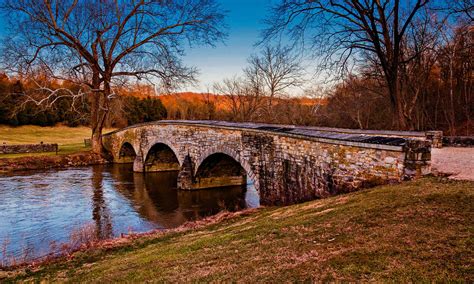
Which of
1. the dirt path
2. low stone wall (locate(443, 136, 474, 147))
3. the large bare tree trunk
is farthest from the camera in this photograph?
the large bare tree trunk

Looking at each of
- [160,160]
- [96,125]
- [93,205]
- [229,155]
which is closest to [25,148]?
[96,125]

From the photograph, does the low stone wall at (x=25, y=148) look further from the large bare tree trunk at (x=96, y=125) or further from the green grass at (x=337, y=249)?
the green grass at (x=337, y=249)

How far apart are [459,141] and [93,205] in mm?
15944

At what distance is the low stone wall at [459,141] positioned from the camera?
13062mm

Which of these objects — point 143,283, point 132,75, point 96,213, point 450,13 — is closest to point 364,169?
point 143,283

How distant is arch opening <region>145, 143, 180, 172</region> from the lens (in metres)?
28.9

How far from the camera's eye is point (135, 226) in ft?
46.9

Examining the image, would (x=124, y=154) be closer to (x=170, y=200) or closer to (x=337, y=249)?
(x=170, y=200)

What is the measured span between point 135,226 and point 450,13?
61.3ft

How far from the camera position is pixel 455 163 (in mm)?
9508

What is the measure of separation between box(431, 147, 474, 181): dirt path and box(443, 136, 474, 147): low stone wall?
1001mm

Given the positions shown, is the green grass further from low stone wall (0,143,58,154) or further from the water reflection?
low stone wall (0,143,58,154)

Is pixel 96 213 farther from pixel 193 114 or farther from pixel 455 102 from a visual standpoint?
pixel 193 114

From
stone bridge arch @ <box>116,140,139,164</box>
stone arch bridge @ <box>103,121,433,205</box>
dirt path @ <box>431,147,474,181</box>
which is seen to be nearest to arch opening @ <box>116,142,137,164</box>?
stone bridge arch @ <box>116,140,139,164</box>
